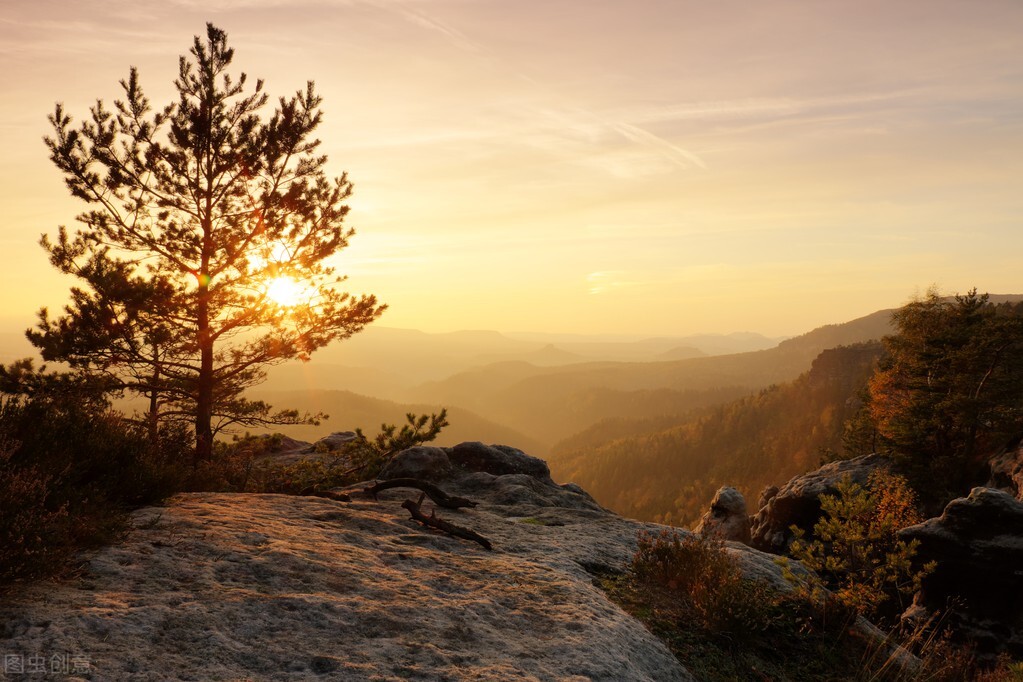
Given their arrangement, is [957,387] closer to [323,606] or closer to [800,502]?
[800,502]

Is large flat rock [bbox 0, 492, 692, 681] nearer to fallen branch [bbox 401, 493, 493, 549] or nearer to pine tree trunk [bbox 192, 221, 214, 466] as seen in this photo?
fallen branch [bbox 401, 493, 493, 549]

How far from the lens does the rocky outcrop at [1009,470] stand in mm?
22562

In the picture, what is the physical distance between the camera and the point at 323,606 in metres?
5.44

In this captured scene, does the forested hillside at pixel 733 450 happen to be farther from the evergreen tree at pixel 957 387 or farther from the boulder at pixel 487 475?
the boulder at pixel 487 475

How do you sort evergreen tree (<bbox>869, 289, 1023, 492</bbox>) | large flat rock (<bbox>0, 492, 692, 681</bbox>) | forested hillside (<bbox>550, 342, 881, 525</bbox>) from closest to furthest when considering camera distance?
large flat rock (<bbox>0, 492, 692, 681</bbox>) < evergreen tree (<bbox>869, 289, 1023, 492</bbox>) < forested hillside (<bbox>550, 342, 881, 525</bbox>)

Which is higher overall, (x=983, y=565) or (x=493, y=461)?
(x=493, y=461)

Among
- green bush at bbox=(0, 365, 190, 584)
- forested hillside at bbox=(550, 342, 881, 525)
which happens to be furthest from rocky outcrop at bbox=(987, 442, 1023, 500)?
forested hillside at bbox=(550, 342, 881, 525)

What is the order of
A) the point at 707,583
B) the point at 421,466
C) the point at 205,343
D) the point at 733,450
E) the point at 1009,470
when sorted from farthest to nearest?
the point at 733,450 → the point at 1009,470 → the point at 205,343 → the point at 421,466 → the point at 707,583

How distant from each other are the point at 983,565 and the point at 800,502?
14.1m

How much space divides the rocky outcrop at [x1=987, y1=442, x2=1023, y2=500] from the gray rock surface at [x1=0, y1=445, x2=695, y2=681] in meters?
22.6

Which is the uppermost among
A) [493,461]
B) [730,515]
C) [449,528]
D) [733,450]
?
[449,528]

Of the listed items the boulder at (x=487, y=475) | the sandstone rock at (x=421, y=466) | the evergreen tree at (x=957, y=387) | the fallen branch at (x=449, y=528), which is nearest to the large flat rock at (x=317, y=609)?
the fallen branch at (x=449, y=528)

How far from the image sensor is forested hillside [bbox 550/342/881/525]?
121 metres

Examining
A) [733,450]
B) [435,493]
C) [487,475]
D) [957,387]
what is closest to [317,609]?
[435,493]
